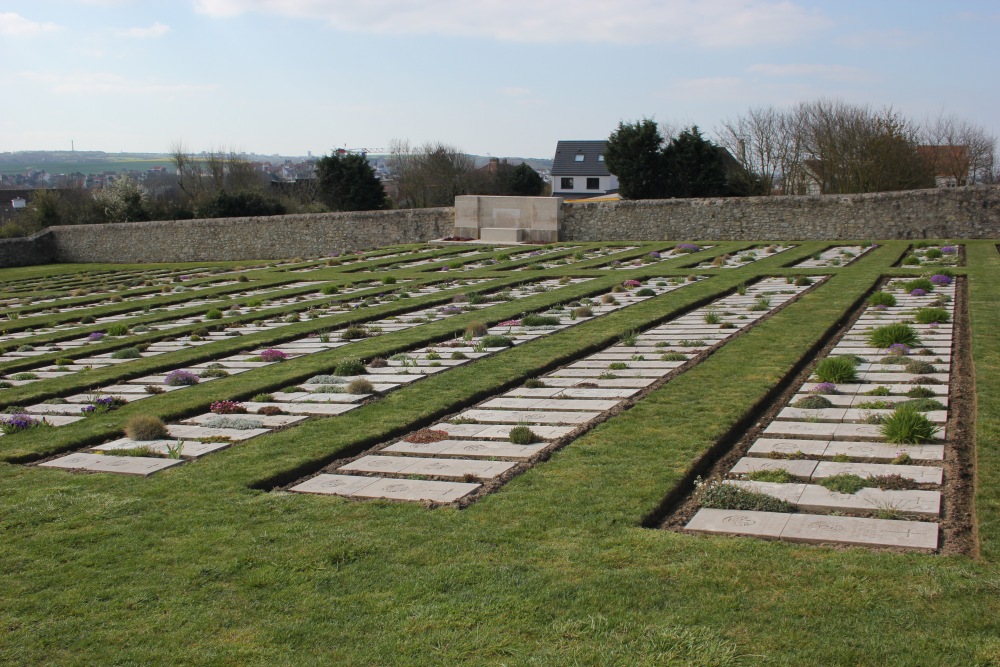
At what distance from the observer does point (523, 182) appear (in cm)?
7481

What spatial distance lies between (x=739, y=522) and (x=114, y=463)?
4679 mm

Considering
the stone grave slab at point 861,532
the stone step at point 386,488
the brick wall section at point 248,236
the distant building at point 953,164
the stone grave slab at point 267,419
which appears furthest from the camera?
the distant building at point 953,164

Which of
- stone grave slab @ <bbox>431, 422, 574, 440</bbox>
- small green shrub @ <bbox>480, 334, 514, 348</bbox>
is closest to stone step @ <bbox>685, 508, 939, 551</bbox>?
stone grave slab @ <bbox>431, 422, 574, 440</bbox>

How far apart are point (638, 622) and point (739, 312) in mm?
10498

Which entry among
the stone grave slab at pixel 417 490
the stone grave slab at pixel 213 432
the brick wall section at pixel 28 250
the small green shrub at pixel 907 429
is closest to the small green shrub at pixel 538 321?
the stone grave slab at pixel 213 432

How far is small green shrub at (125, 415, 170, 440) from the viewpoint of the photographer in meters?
7.80

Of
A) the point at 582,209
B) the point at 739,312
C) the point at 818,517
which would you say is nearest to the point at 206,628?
the point at 818,517

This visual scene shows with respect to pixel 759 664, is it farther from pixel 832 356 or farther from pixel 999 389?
pixel 832 356

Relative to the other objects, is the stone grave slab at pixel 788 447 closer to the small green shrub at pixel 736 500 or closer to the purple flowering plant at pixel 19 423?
the small green shrub at pixel 736 500

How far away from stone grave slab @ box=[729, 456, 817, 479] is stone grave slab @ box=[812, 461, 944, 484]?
6 cm

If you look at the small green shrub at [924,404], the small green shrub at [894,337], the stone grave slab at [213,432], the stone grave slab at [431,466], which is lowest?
the stone grave slab at [213,432]

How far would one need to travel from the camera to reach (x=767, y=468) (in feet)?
20.7

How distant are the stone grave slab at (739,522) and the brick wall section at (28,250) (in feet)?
141

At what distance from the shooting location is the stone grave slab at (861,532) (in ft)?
16.2
